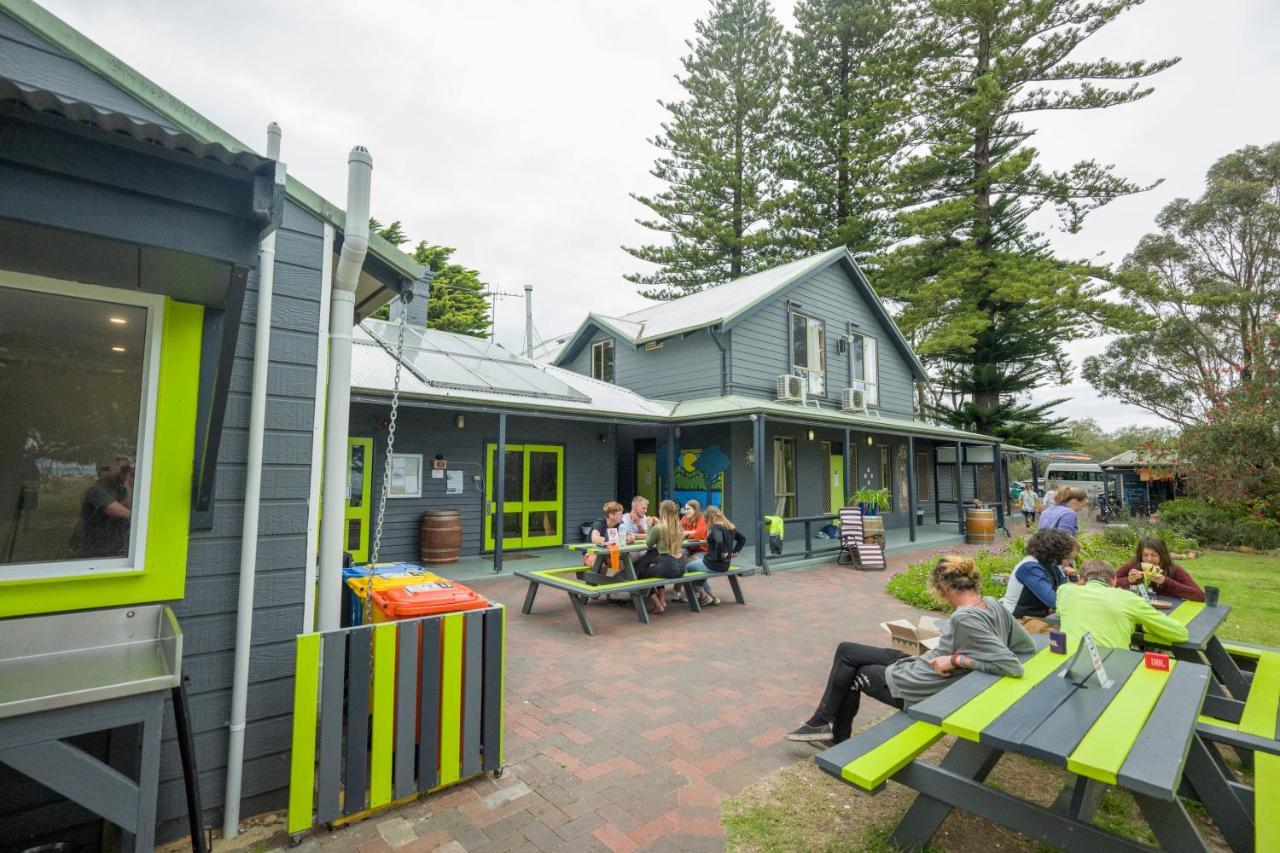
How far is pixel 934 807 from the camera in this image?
238 centimetres

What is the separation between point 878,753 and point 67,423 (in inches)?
145

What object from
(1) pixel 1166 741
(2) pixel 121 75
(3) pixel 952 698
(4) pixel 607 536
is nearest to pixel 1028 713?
(3) pixel 952 698

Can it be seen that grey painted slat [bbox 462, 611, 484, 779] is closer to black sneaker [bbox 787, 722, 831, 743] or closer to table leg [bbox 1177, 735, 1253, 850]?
black sneaker [bbox 787, 722, 831, 743]

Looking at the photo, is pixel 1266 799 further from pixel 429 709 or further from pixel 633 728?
pixel 429 709

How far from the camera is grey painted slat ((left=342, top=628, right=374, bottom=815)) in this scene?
2.61 metres

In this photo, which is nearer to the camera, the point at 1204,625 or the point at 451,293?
the point at 1204,625

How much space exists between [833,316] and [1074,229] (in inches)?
508

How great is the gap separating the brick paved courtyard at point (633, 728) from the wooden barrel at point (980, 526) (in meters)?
8.65

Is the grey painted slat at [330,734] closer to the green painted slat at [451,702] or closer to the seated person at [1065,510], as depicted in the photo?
the green painted slat at [451,702]

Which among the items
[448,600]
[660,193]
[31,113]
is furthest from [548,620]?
[660,193]

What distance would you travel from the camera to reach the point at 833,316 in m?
15.3

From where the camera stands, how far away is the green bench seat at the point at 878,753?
2.16 m

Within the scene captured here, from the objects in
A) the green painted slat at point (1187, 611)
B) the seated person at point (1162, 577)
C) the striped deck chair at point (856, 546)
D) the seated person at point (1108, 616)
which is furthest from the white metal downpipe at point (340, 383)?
the striped deck chair at point (856, 546)

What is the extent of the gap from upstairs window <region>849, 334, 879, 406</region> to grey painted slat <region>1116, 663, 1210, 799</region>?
13499mm
